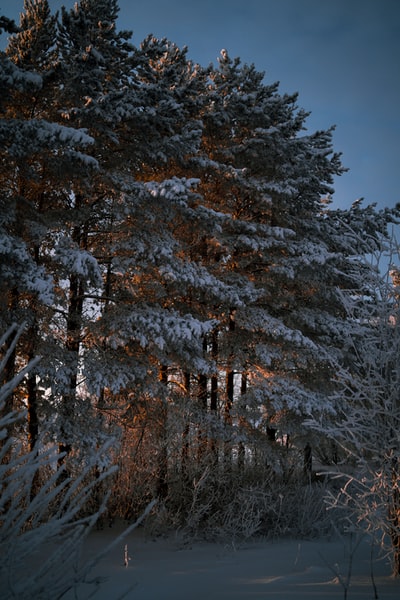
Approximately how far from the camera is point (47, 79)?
358 inches

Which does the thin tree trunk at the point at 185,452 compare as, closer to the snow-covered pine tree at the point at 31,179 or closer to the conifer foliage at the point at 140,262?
the conifer foliage at the point at 140,262

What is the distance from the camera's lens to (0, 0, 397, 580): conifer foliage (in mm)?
8656

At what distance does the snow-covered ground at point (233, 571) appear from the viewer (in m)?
5.25

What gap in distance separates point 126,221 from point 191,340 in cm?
295

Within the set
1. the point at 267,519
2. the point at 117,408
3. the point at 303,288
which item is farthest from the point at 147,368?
the point at 303,288

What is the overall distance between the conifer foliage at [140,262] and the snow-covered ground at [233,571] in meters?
1.13

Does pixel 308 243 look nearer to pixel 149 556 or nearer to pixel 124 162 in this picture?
pixel 124 162

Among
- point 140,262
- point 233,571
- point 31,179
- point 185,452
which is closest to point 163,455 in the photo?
point 185,452

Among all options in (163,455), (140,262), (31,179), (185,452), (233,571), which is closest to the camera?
(233,571)

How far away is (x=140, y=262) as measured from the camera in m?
9.56

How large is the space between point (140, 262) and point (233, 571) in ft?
18.4

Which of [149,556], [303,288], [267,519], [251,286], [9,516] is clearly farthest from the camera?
[303,288]

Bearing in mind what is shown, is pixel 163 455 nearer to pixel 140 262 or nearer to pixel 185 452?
pixel 185 452

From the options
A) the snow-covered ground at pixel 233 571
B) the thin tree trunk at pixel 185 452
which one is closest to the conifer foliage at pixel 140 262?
the thin tree trunk at pixel 185 452
